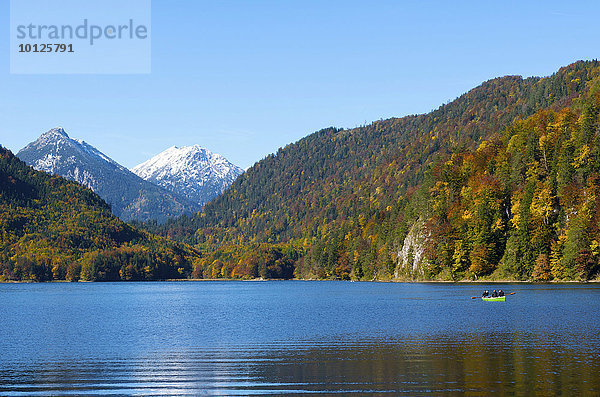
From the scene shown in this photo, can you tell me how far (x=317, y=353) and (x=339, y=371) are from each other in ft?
30.8

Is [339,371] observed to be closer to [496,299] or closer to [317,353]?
[317,353]

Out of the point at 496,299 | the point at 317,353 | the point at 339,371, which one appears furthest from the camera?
the point at 496,299

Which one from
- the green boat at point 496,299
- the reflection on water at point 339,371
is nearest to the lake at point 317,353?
the reflection on water at point 339,371

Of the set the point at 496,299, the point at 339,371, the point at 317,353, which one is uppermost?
the point at 339,371

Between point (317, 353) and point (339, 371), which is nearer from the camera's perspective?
point (339, 371)

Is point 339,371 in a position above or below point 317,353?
above

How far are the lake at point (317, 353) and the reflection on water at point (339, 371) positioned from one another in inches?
3.3

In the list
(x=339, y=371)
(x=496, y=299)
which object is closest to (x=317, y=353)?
(x=339, y=371)

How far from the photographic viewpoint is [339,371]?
151 ft

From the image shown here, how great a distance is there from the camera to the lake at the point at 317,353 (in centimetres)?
4122

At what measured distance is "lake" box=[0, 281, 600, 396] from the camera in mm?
41219

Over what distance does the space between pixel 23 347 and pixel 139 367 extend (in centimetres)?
2036

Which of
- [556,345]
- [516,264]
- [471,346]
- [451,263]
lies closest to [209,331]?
[471,346]

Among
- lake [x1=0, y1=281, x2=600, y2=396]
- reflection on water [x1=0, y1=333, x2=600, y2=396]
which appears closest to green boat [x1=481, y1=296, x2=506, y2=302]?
lake [x1=0, y1=281, x2=600, y2=396]
